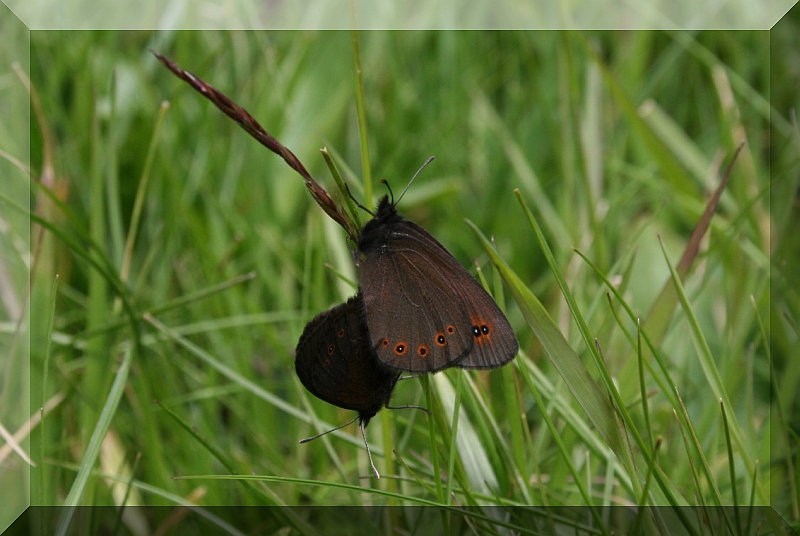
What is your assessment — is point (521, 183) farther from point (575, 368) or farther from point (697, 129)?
point (575, 368)

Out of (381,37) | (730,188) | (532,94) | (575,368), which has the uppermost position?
(381,37)

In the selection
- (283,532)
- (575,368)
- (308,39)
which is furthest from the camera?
(308,39)

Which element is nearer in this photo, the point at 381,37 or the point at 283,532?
the point at 283,532

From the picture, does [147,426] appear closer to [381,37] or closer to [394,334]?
[394,334]

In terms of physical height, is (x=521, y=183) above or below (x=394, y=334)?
above

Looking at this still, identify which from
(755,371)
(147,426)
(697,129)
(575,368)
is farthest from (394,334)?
(697,129)

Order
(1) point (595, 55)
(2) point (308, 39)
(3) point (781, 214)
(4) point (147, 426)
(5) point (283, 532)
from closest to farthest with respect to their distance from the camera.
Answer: (5) point (283, 532) → (4) point (147, 426) → (3) point (781, 214) → (1) point (595, 55) → (2) point (308, 39)
